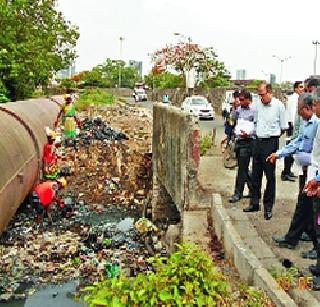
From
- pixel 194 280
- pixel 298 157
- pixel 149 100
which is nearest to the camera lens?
pixel 194 280

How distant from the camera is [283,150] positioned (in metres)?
5.84

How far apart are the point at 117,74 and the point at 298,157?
6191cm

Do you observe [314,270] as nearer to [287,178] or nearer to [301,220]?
[301,220]

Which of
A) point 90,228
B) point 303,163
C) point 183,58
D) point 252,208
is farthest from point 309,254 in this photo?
point 183,58

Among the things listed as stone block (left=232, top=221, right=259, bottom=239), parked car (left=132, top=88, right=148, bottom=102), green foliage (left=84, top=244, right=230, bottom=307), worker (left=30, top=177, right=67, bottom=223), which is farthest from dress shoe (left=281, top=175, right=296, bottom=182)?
parked car (left=132, top=88, right=148, bottom=102)

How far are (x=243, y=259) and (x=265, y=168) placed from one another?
1901mm

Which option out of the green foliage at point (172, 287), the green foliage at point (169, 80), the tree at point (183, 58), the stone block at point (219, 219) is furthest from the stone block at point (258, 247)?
the green foliage at point (169, 80)

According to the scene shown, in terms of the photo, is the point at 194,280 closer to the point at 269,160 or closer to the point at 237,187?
the point at 269,160

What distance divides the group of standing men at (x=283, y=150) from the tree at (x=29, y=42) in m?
13.5

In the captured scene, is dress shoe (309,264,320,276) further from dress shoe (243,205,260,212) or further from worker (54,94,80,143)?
worker (54,94,80,143)

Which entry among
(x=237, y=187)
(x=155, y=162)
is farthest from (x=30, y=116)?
(x=237, y=187)

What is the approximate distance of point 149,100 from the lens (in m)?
49.0

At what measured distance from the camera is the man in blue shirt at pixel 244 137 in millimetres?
7355

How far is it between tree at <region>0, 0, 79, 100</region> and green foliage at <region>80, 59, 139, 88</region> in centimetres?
2696
